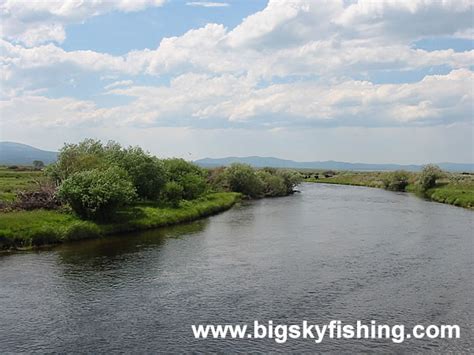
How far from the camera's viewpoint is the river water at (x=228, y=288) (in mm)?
19719

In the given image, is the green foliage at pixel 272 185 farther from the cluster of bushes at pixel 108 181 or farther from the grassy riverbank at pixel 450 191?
the grassy riverbank at pixel 450 191

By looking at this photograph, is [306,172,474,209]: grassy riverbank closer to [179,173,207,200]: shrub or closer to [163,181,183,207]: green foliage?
[179,173,207,200]: shrub

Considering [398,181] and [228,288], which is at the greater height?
[398,181]

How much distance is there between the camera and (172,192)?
58.7 m

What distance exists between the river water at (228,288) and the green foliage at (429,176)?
53.7 m

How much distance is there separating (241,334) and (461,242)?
27.3 metres

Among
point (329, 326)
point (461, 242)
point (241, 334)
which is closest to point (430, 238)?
point (461, 242)

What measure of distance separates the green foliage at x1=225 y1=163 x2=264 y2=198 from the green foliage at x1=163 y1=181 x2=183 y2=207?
29.9 m

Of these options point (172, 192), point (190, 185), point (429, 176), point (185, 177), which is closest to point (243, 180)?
point (185, 177)

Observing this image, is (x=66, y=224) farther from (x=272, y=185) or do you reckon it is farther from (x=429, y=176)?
(x=429, y=176)

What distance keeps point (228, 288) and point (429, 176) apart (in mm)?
79406

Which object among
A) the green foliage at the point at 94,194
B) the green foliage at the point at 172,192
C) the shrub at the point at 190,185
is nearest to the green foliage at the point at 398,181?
the shrub at the point at 190,185

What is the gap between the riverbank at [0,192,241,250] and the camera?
121 feet

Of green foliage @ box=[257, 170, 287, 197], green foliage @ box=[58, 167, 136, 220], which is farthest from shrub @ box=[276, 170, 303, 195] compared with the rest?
→ green foliage @ box=[58, 167, 136, 220]
